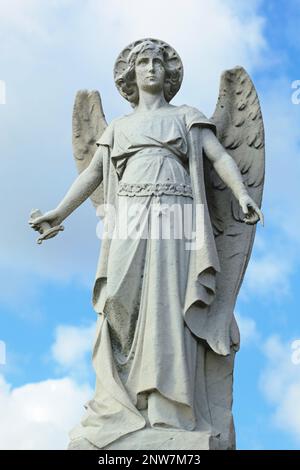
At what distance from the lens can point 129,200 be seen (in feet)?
32.9

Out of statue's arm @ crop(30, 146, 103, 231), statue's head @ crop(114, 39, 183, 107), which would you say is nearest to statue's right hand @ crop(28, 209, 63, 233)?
statue's arm @ crop(30, 146, 103, 231)

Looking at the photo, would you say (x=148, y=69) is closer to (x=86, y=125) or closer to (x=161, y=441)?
(x=86, y=125)

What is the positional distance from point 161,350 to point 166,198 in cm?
150

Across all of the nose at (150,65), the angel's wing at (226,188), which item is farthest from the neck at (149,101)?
the angel's wing at (226,188)

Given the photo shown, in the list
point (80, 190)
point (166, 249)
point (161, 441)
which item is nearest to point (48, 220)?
point (80, 190)

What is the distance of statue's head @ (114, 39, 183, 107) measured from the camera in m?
10.6

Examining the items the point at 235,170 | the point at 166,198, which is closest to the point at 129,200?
the point at 166,198

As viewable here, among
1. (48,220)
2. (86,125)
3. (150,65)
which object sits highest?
(150,65)

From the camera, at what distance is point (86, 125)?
11.4m

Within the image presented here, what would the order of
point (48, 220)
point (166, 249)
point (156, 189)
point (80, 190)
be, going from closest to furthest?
point (166, 249) < point (156, 189) < point (48, 220) < point (80, 190)

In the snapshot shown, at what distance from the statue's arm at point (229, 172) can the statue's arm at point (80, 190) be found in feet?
3.66

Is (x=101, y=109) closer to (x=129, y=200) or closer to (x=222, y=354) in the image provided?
(x=129, y=200)

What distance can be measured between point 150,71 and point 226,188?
1.43 metres

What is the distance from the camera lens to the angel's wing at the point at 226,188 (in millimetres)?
10211
